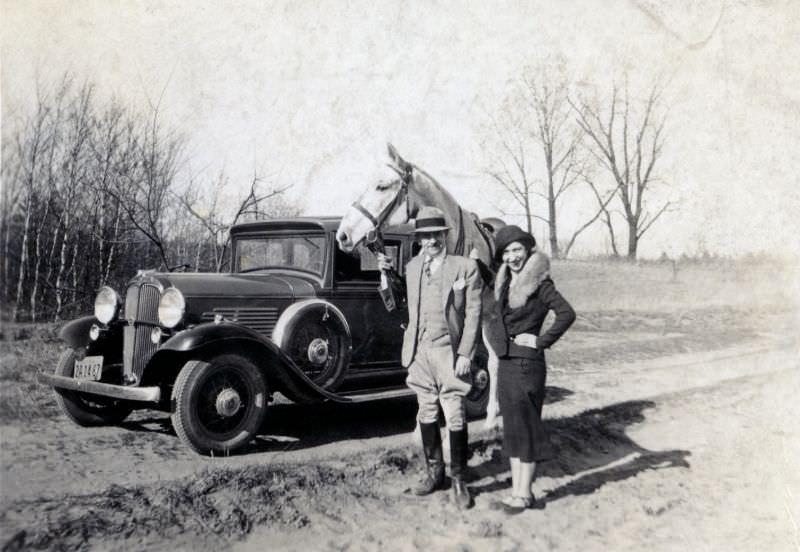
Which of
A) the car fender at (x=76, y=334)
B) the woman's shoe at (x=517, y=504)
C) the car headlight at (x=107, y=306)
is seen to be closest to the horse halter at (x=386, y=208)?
the car headlight at (x=107, y=306)

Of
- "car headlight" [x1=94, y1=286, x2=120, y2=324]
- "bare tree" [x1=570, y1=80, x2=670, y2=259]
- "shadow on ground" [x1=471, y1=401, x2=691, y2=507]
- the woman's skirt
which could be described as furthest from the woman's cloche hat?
"bare tree" [x1=570, y1=80, x2=670, y2=259]

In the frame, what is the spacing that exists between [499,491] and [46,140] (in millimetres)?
6893

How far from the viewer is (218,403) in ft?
14.5

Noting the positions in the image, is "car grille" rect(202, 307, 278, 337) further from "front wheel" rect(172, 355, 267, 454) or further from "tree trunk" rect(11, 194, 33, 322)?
"tree trunk" rect(11, 194, 33, 322)

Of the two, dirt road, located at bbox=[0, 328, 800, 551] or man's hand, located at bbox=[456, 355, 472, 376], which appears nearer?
dirt road, located at bbox=[0, 328, 800, 551]

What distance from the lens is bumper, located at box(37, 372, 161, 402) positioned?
420 cm

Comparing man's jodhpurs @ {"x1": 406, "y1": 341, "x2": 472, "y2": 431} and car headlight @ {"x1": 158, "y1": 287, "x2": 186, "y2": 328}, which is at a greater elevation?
car headlight @ {"x1": 158, "y1": 287, "x2": 186, "y2": 328}

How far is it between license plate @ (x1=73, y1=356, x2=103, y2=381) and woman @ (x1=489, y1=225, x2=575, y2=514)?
3136 millimetres

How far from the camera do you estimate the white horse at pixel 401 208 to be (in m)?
4.89

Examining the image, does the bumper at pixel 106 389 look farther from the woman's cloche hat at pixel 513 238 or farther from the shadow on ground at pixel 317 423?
the woman's cloche hat at pixel 513 238

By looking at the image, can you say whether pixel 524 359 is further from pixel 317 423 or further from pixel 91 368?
pixel 91 368

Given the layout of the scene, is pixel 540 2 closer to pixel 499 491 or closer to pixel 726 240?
pixel 726 240

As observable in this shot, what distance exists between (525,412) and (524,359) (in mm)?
324

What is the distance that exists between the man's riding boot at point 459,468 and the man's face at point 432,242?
1.16m
